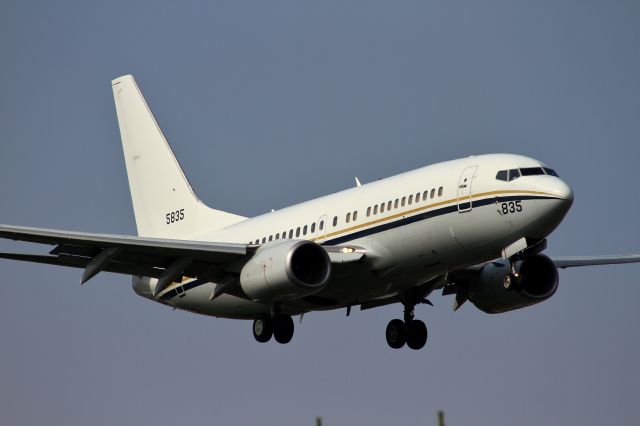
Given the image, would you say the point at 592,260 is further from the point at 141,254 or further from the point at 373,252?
the point at 141,254

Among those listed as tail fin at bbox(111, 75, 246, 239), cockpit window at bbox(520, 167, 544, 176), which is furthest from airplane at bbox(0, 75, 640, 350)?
tail fin at bbox(111, 75, 246, 239)

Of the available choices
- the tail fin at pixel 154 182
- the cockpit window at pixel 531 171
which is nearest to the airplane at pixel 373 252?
the cockpit window at pixel 531 171

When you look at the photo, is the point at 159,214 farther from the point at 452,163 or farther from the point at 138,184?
the point at 452,163

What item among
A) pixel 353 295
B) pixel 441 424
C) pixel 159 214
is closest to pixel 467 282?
pixel 353 295

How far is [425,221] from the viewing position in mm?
37250

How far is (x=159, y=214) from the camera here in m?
51.1

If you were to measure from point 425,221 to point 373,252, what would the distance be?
221cm

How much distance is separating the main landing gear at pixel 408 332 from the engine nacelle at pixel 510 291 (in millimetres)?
2185

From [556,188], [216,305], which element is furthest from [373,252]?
[216,305]

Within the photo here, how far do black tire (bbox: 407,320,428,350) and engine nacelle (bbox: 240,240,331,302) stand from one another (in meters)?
7.02

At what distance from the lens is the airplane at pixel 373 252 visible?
36.4m

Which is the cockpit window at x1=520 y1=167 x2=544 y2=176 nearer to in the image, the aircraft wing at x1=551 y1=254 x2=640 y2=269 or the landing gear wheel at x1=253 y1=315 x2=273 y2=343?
the aircraft wing at x1=551 y1=254 x2=640 y2=269

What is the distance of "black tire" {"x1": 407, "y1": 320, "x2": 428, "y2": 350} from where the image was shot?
4431 cm

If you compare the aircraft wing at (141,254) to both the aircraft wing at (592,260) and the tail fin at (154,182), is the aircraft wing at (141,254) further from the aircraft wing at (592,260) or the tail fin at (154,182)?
the aircraft wing at (592,260)
